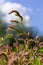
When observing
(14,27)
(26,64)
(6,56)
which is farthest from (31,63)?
(14,27)

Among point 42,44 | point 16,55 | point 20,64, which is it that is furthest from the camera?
point 42,44

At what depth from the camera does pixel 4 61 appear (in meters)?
1.72

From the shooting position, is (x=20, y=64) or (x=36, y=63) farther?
(x=36, y=63)

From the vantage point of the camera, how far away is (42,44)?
1889 millimetres

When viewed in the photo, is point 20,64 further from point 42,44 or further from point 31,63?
point 42,44

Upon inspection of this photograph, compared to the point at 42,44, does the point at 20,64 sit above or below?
below

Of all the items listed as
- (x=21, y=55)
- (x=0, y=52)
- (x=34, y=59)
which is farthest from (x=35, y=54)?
(x=0, y=52)

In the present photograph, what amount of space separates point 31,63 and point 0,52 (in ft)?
0.70

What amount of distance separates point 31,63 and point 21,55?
8 cm

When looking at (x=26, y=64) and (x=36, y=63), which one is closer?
(x=26, y=64)

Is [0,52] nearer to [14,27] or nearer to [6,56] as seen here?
[6,56]

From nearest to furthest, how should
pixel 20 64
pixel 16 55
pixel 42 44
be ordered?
pixel 20 64 < pixel 16 55 < pixel 42 44

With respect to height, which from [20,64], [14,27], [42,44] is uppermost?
[14,27]

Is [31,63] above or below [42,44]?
below
